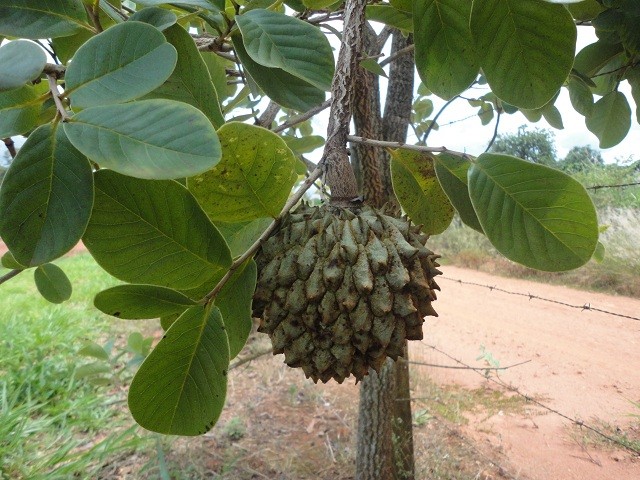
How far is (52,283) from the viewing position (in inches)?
39.8

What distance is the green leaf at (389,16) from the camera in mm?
666

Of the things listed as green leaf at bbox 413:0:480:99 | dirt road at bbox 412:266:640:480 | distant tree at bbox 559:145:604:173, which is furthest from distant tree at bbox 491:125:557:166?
green leaf at bbox 413:0:480:99

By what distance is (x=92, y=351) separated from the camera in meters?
1.73

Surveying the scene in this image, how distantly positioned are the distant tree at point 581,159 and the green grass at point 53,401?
2.42m

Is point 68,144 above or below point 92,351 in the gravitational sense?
above

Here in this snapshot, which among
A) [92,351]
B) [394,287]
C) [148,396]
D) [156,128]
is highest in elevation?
[156,128]

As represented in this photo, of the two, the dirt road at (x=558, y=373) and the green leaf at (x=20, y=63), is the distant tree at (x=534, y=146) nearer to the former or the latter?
the dirt road at (x=558, y=373)

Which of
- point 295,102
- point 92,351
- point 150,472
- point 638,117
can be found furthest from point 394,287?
point 150,472

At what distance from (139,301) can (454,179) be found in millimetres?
380

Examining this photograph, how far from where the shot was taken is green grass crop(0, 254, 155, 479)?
218cm

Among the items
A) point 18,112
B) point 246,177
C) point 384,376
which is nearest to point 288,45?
point 246,177

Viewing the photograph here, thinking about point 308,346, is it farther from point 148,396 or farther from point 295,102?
point 295,102

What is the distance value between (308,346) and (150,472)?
2.04 m

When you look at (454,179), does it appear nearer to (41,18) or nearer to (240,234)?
(240,234)
